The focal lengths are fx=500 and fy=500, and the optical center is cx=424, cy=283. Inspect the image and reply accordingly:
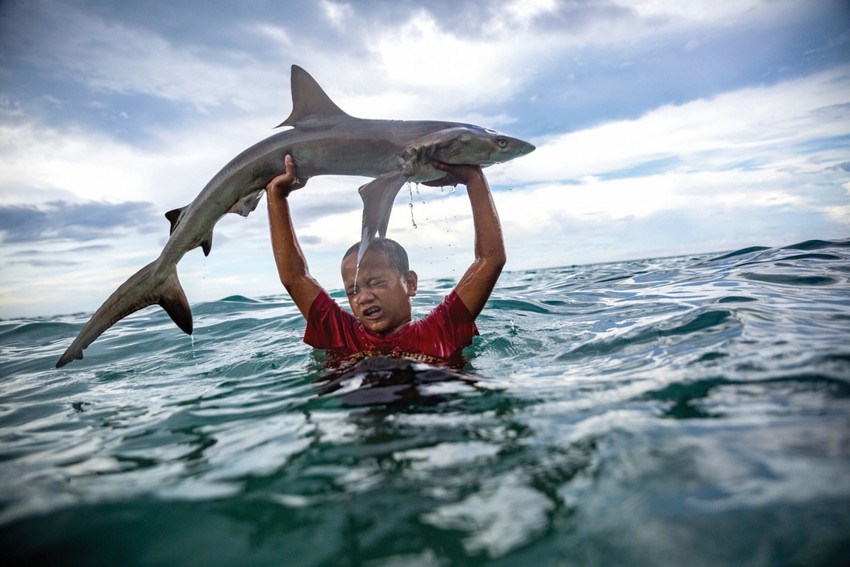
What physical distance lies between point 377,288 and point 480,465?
7.22 ft

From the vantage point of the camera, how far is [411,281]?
4.42m

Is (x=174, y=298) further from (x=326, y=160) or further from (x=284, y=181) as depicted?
(x=326, y=160)

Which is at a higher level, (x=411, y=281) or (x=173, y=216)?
(x=173, y=216)

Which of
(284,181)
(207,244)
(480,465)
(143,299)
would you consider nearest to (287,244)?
(284,181)

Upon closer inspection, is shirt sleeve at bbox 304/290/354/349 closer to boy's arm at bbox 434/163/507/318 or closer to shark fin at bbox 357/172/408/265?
shark fin at bbox 357/172/408/265

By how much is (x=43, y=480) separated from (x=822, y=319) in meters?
5.04

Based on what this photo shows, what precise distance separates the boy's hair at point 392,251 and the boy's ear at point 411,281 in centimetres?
4

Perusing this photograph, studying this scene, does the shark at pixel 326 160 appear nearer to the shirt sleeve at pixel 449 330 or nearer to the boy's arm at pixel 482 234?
the boy's arm at pixel 482 234

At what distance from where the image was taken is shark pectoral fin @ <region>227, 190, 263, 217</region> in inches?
154

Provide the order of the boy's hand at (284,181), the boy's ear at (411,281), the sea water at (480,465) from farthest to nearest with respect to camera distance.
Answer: the boy's ear at (411,281) → the boy's hand at (284,181) → the sea water at (480,465)

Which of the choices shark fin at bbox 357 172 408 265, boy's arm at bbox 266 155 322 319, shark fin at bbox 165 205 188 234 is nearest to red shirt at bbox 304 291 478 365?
boy's arm at bbox 266 155 322 319

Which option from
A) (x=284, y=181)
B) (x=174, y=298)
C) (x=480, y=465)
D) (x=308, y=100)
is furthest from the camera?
(x=174, y=298)

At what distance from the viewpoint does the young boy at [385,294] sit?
374cm

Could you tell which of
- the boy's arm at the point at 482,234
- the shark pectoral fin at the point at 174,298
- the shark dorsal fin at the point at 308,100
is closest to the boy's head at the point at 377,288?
the boy's arm at the point at 482,234
